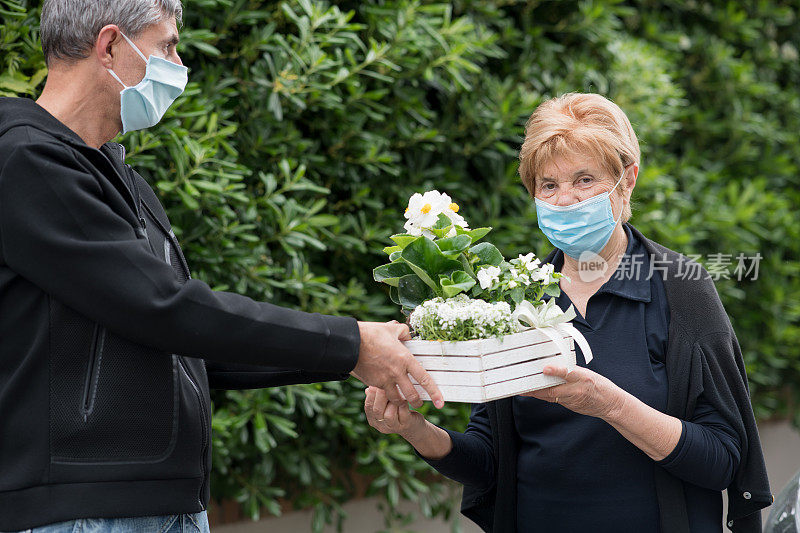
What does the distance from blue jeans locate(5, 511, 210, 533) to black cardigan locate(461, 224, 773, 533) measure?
0.89 meters

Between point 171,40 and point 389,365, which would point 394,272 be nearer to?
point 389,365

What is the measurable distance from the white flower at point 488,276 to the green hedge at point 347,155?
1230mm

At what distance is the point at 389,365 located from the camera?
186 centimetres

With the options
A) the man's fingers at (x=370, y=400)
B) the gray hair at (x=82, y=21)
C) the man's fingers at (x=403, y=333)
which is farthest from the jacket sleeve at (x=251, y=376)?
the gray hair at (x=82, y=21)

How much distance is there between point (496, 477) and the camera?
95.0 inches

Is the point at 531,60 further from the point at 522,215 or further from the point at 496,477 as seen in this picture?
the point at 496,477

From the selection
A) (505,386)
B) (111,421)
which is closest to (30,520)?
(111,421)

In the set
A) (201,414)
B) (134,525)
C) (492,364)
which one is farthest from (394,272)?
(134,525)

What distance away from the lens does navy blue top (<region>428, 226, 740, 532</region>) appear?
2.17m

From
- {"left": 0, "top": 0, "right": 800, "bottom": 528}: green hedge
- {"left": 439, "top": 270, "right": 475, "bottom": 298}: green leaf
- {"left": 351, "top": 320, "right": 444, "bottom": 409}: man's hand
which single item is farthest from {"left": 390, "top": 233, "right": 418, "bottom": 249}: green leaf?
{"left": 0, "top": 0, "right": 800, "bottom": 528}: green hedge

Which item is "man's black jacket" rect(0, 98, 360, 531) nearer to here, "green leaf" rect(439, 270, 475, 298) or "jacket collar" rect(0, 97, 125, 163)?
"jacket collar" rect(0, 97, 125, 163)

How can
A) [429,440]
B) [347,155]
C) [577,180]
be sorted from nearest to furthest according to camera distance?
[429,440], [577,180], [347,155]

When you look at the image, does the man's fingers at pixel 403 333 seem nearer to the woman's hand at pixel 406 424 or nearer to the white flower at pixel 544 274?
the woman's hand at pixel 406 424

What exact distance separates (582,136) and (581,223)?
239 mm
